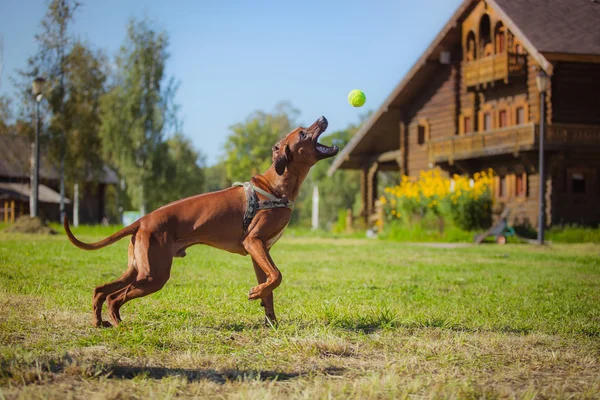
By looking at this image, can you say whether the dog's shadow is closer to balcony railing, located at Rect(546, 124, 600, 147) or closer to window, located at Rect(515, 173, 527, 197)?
balcony railing, located at Rect(546, 124, 600, 147)

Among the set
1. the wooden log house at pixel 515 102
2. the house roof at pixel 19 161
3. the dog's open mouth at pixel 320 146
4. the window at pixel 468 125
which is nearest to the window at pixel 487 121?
the wooden log house at pixel 515 102

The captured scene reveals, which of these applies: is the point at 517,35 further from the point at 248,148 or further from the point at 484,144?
the point at 248,148

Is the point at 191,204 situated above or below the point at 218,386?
above

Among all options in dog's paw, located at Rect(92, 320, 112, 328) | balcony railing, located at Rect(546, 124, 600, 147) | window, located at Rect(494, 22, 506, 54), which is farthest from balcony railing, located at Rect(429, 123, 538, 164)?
dog's paw, located at Rect(92, 320, 112, 328)

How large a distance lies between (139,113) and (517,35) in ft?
93.7

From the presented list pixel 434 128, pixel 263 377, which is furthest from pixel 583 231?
pixel 263 377

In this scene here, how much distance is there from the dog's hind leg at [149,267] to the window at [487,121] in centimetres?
2426

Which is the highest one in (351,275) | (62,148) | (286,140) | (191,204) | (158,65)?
(158,65)

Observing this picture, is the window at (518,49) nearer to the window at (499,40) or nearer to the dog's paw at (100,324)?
the window at (499,40)

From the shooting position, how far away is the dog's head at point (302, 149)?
559cm

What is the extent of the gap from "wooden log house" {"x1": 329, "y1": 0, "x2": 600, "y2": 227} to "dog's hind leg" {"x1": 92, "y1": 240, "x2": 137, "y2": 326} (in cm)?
1825

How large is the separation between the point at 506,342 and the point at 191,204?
9.03 feet

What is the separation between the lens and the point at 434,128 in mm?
30500

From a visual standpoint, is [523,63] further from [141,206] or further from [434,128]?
[141,206]
